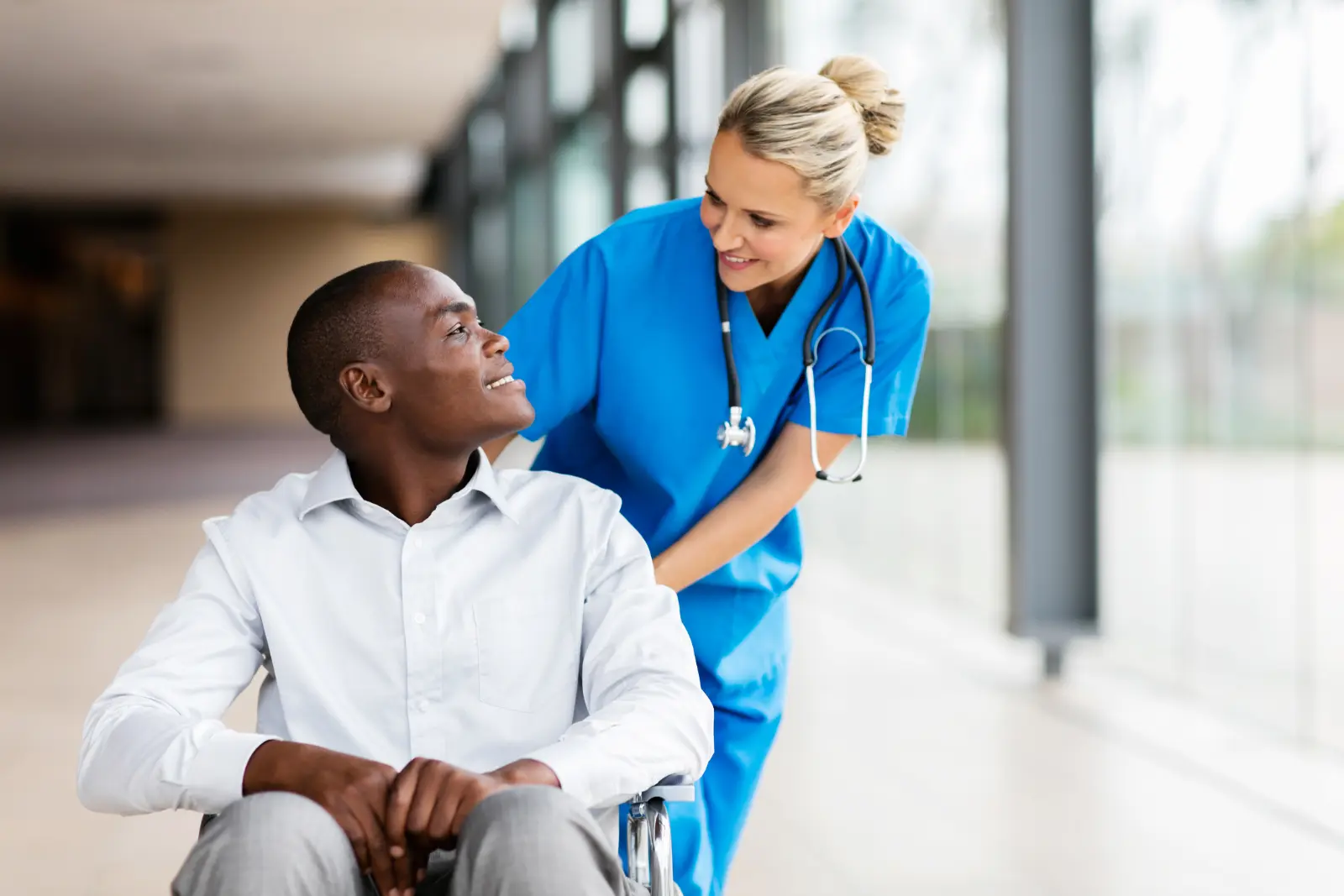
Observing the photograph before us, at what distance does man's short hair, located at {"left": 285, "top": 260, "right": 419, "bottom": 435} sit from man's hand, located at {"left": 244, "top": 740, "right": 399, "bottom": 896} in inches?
14.3

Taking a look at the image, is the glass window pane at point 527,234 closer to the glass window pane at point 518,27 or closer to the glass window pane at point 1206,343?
the glass window pane at point 518,27

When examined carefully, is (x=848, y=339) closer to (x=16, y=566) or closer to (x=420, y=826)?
(x=420, y=826)

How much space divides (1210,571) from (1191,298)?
28.7 inches

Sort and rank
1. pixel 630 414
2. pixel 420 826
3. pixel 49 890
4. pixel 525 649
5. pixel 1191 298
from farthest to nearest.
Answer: pixel 1191 298 → pixel 49 890 → pixel 630 414 → pixel 525 649 → pixel 420 826

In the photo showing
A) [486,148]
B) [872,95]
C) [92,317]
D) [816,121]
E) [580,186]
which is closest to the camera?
[816,121]

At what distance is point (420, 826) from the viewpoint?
A: 3.77ft

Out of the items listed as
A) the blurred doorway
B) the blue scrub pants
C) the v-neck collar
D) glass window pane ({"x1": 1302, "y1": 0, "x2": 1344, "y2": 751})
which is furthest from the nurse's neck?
the blurred doorway

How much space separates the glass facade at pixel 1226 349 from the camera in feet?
10.7

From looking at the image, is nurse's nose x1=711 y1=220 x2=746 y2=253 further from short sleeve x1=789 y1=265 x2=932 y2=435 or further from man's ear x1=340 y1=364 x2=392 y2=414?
man's ear x1=340 y1=364 x2=392 y2=414

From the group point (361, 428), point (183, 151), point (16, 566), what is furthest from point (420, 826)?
point (183, 151)

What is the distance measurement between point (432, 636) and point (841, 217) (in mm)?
709

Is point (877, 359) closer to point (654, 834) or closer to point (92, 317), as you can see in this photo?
point (654, 834)

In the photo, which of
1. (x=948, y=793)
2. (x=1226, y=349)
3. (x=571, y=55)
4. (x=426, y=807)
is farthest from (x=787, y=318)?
(x=571, y=55)

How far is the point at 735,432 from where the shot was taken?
67.9 inches
